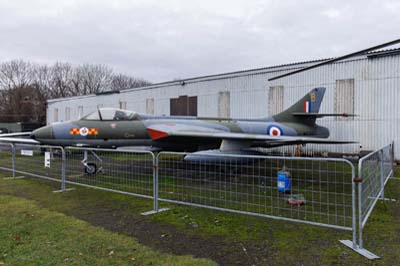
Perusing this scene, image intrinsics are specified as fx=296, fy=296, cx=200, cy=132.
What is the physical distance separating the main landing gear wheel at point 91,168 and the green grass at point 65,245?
137 inches

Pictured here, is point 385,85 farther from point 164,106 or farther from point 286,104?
point 164,106

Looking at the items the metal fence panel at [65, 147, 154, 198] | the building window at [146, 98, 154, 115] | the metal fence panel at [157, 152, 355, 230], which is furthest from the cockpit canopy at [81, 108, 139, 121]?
the building window at [146, 98, 154, 115]

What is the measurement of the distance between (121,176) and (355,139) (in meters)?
11.0

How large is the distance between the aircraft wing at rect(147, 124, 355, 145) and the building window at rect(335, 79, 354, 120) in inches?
213

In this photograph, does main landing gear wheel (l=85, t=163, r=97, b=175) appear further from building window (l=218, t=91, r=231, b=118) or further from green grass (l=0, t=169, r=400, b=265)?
building window (l=218, t=91, r=231, b=118)

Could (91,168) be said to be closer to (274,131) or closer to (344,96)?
(274,131)

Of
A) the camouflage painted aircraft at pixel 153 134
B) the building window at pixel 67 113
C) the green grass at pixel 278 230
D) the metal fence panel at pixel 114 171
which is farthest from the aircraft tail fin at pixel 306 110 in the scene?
the building window at pixel 67 113

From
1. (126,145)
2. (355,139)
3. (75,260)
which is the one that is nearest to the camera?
(75,260)

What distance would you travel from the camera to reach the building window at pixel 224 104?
18094 mm

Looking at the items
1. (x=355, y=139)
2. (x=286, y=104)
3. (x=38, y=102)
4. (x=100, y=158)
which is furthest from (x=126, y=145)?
(x=38, y=102)

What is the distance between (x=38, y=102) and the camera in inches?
2056

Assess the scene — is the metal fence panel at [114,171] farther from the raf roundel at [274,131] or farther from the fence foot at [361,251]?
the raf roundel at [274,131]

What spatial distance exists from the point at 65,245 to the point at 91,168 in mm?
5307

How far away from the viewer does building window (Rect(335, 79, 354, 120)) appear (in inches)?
543
